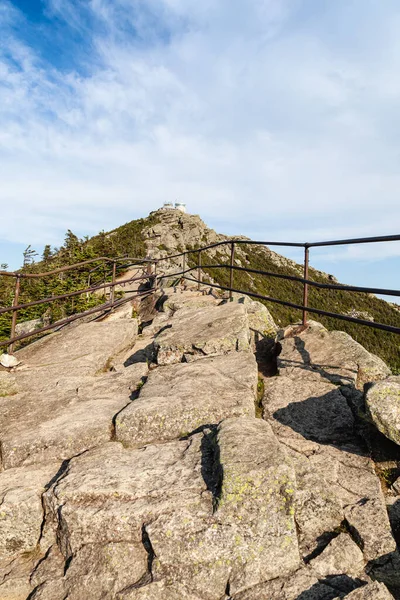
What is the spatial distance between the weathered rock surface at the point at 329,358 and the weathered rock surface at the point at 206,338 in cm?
65

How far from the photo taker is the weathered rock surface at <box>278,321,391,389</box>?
172 inches

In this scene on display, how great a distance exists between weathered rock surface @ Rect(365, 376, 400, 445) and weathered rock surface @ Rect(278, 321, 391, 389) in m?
1.05

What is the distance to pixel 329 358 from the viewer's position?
480 cm

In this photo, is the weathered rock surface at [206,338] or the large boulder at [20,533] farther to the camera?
the weathered rock surface at [206,338]

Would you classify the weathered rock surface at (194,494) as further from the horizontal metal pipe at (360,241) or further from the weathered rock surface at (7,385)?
the horizontal metal pipe at (360,241)

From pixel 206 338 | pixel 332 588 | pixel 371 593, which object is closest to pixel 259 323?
pixel 206 338

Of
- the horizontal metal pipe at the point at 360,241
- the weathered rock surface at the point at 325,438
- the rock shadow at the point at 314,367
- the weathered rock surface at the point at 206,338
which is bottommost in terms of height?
the weathered rock surface at the point at 325,438

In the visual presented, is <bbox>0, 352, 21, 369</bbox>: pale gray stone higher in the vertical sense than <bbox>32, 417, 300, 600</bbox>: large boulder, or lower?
higher

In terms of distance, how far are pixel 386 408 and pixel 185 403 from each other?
5.80 feet

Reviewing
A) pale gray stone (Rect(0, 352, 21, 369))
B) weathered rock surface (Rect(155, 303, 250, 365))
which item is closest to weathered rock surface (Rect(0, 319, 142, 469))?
pale gray stone (Rect(0, 352, 21, 369))

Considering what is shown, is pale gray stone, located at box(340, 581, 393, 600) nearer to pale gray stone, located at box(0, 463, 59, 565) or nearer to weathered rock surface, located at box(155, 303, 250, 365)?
pale gray stone, located at box(0, 463, 59, 565)

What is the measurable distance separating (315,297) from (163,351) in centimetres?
5686

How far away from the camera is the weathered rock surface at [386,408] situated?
3.01 meters

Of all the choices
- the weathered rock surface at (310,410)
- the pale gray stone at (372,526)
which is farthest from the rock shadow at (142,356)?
the pale gray stone at (372,526)
